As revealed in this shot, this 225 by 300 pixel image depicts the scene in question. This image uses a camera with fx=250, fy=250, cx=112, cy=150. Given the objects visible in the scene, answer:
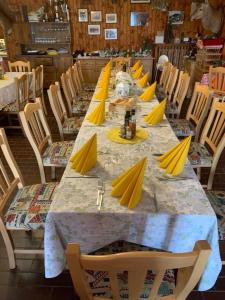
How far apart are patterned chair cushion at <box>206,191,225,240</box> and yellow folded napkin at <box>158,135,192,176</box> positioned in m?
0.34

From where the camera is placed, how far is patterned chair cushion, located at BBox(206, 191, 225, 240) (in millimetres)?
1316

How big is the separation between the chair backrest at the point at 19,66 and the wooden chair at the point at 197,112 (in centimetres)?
296

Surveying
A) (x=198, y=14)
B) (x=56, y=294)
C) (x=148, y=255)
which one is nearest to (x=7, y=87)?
(x=56, y=294)

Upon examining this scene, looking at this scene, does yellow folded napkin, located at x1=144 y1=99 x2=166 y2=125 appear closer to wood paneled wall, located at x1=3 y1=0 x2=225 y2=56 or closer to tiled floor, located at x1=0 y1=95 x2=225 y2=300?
tiled floor, located at x1=0 y1=95 x2=225 y2=300

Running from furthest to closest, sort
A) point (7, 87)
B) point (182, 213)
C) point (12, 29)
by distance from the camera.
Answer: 1. point (12, 29)
2. point (7, 87)
3. point (182, 213)

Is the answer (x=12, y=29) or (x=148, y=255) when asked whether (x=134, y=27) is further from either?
(x=148, y=255)

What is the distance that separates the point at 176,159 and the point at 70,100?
2.16 m

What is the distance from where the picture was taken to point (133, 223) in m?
1.12

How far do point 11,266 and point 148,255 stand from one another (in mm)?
1261

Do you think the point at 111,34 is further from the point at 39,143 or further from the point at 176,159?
the point at 176,159

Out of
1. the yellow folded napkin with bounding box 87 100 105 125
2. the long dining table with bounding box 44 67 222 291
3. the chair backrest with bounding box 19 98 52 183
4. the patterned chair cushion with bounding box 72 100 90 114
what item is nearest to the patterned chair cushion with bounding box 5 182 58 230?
the long dining table with bounding box 44 67 222 291

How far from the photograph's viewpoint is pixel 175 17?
532 cm

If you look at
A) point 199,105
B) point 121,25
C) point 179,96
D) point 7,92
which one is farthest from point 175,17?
point 7,92

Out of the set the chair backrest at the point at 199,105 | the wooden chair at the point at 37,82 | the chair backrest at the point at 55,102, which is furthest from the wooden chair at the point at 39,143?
the wooden chair at the point at 37,82
